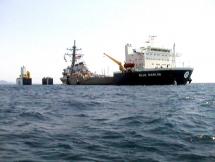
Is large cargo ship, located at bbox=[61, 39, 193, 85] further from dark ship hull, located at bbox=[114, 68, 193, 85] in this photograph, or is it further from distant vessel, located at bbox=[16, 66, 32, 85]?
distant vessel, located at bbox=[16, 66, 32, 85]

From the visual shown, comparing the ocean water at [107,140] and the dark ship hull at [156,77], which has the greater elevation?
the dark ship hull at [156,77]

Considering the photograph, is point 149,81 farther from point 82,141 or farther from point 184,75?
point 82,141

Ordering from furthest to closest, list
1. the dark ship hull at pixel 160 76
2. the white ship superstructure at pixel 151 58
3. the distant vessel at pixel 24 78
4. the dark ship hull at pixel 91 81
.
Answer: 1. the distant vessel at pixel 24 78
2. the dark ship hull at pixel 91 81
3. the white ship superstructure at pixel 151 58
4. the dark ship hull at pixel 160 76

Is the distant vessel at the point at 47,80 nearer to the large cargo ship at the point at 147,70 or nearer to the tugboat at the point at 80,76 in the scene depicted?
the tugboat at the point at 80,76

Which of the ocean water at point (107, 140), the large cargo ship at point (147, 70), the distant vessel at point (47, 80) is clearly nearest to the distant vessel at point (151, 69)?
the large cargo ship at point (147, 70)

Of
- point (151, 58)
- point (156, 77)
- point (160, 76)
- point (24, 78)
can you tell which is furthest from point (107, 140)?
point (24, 78)

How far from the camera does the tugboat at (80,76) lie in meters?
79.4

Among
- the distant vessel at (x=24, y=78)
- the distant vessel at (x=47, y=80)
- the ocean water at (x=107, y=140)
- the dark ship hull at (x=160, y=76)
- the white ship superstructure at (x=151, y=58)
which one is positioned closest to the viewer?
the ocean water at (x=107, y=140)

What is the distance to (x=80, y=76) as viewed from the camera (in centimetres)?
8988

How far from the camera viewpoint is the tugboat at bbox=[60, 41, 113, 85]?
7939 centimetres

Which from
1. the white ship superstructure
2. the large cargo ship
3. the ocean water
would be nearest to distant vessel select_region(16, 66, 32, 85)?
the large cargo ship

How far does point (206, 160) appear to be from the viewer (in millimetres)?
6883

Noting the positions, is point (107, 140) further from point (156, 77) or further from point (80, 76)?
point (80, 76)

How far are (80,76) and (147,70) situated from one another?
3187 centimetres
